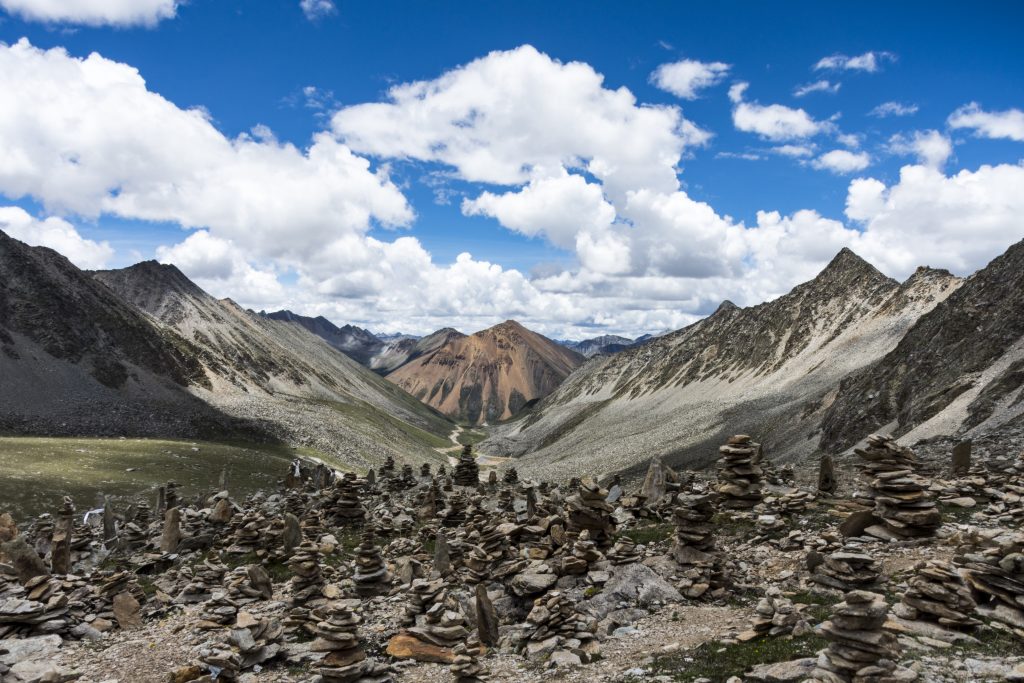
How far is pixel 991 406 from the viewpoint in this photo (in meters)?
40.1

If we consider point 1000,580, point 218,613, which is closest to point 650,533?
point 1000,580

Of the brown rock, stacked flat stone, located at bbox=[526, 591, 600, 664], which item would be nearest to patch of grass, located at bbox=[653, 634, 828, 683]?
stacked flat stone, located at bbox=[526, 591, 600, 664]

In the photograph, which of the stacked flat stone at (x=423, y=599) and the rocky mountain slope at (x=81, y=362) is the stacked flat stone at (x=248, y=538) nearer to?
the stacked flat stone at (x=423, y=599)

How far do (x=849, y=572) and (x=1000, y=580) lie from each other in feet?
10.8

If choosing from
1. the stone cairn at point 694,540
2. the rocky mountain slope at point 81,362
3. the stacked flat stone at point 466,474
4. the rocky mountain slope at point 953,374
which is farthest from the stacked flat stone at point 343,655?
the rocky mountain slope at point 81,362

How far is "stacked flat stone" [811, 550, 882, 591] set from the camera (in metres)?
14.6

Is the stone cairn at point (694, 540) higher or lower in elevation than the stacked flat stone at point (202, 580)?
higher

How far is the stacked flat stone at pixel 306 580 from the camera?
2127cm

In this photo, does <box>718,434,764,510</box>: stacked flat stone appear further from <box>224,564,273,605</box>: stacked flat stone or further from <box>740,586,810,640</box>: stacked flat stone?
<box>224,564,273,605</box>: stacked flat stone

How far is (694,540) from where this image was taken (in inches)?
711

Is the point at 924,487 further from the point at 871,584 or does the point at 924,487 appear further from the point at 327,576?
the point at 327,576

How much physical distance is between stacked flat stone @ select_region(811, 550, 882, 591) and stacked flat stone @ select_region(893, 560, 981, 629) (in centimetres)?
160

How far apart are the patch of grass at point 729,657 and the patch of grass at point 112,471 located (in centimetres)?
5282

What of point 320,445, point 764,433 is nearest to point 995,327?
point 764,433
